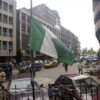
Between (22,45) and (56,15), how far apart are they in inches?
1817

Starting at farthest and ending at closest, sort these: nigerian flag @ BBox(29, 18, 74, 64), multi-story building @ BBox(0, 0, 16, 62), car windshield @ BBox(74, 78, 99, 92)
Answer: multi-story building @ BBox(0, 0, 16, 62), car windshield @ BBox(74, 78, 99, 92), nigerian flag @ BBox(29, 18, 74, 64)

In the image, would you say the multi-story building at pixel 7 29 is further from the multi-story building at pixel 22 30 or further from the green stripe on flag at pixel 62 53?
the green stripe on flag at pixel 62 53

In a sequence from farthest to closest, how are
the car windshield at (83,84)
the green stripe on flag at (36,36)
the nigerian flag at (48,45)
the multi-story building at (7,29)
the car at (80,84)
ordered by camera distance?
the multi-story building at (7,29) → the car windshield at (83,84) → the car at (80,84) → the nigerian flag at (48,45) → the green stripe on flag at (36,36)

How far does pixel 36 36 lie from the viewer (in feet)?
26.4

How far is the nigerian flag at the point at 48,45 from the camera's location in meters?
7.94

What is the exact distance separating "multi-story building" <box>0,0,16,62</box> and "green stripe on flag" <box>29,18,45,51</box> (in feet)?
154

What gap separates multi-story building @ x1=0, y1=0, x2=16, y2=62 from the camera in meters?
55.0

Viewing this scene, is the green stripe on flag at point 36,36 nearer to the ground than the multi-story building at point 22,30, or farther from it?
nearer to the ground

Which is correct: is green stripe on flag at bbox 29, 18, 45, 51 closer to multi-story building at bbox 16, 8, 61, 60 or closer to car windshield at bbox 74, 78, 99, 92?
car windshield at bbox 74, 78, 99, 92

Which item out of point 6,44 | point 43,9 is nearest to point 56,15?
point 43,9

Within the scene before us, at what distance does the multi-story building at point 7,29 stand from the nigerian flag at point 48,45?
4682cm

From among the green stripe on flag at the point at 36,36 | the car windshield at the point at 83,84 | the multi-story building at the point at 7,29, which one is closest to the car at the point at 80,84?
the car windshield at the point at 83,84

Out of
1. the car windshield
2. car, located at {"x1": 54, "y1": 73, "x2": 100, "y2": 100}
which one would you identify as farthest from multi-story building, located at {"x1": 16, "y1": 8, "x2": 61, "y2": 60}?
the car windshield

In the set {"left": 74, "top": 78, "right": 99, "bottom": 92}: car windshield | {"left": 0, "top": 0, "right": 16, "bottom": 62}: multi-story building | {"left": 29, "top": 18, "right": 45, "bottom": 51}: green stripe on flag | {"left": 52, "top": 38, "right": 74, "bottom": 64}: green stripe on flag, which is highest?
{"left": 0, "top": 0, "right": 16, "bottom": 62}: multi-story building
